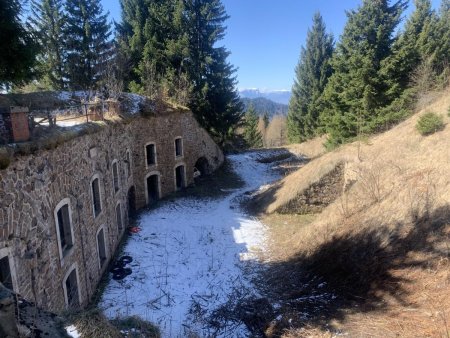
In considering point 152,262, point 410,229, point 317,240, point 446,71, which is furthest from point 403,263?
point 446,71

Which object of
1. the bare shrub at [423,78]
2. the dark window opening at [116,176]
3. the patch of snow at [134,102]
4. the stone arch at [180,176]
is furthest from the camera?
the stone arch at [180,176]

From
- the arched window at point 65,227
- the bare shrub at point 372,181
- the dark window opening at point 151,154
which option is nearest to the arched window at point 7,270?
the arched window at point 65,227

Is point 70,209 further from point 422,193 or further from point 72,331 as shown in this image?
point 422,193

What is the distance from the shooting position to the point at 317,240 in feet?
37.3

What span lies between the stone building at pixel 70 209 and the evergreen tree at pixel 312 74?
2134cm

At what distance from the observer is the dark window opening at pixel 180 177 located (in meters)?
21.7

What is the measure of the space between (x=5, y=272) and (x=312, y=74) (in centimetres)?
→ 3333

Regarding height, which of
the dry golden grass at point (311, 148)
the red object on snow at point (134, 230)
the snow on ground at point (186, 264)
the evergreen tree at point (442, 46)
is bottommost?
the snow on ground at point (186, 264)

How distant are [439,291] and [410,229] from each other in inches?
91.8

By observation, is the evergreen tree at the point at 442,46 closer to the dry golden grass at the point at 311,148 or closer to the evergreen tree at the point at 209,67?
the dry golden grass at the point at 311,148

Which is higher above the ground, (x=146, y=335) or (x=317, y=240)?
(x=146, y=335)

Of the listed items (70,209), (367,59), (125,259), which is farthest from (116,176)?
(367,59)

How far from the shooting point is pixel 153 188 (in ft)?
66.5

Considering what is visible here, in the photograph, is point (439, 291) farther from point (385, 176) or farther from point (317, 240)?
point (385, 176)
